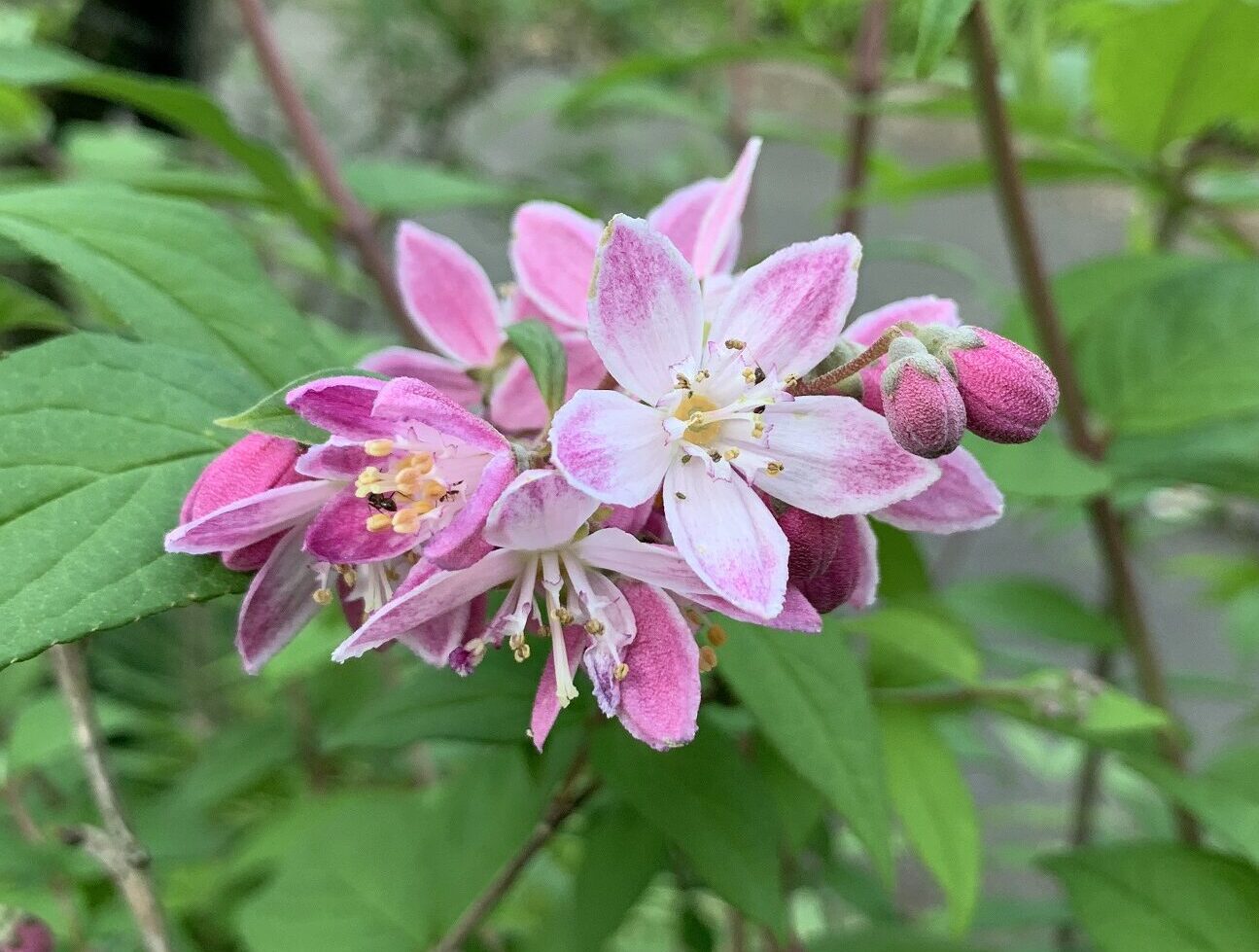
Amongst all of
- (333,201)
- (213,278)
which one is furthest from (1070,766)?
(213,278)

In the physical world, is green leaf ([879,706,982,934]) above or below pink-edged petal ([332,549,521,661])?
below

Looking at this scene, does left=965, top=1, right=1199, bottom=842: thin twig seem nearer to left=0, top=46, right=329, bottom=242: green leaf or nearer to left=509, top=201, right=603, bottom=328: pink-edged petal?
left=509, top=201, right=603, bottom=328: pink-edged petal

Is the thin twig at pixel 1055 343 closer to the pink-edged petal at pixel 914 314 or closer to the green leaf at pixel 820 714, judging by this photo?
the pink-edged petal at pixel 914 314

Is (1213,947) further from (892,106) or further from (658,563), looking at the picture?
(892,106)

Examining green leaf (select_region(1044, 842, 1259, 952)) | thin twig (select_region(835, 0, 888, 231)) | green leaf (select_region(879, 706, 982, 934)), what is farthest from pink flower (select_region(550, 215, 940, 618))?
thin twig (select_region(835, 0, 888, 231))

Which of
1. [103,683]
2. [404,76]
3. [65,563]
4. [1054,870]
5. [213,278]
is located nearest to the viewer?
[65,563]

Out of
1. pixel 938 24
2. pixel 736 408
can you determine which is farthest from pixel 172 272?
pixel 938 24
